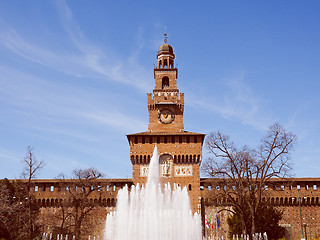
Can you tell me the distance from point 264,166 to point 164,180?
14.0m

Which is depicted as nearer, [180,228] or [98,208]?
[180,228]

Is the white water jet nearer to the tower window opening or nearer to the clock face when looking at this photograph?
the clock face

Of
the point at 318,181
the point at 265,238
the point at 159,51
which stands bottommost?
the point at 265,238

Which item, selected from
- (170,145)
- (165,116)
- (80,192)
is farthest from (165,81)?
(80,192)

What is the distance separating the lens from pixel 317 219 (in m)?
39.0

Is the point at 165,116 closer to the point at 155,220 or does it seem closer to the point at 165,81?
the point at 165,81

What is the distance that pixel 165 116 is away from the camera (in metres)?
42.4

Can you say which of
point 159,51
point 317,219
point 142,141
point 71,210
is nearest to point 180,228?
point 142,141

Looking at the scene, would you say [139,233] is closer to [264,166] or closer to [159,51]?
[264,166]

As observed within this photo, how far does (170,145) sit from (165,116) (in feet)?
13.3

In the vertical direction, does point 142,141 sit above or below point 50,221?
above

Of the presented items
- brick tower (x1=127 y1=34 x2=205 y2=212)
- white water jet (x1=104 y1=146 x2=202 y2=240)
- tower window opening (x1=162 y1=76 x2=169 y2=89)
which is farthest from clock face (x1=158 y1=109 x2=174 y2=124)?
white water jet (x1=104 y1=146 x2=202 y2=240)

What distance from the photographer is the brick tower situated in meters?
38.8

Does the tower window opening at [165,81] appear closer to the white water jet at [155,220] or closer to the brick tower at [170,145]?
the brick tower at [170,145]
